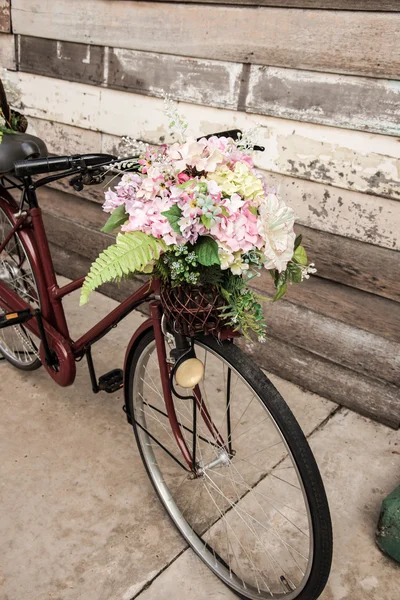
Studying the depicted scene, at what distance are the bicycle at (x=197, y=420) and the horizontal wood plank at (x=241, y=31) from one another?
0.83 m

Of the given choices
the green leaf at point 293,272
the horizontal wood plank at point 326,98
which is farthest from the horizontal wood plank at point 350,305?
the green leaf at point 293,272

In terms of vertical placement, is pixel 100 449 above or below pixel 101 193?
below

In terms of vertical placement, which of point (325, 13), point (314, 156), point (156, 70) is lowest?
point (314, 156)

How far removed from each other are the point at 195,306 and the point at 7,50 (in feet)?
8.37

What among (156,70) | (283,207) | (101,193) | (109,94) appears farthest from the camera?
(101,193)

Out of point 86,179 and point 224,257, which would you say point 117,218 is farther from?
point 86,179

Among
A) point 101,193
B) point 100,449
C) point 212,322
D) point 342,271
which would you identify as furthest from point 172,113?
point 101,193

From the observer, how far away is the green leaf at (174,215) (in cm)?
129

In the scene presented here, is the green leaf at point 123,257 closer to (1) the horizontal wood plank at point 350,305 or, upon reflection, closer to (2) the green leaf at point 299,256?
(2) the green leaf at point 299,256

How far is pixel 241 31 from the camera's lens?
7.70ft

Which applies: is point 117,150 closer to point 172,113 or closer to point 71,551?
point 172,113

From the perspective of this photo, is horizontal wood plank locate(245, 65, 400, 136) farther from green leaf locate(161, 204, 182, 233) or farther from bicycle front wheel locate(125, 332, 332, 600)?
green leaf locate(161, 204, 182, 233)

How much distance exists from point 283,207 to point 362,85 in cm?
103

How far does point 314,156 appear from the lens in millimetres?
2305
